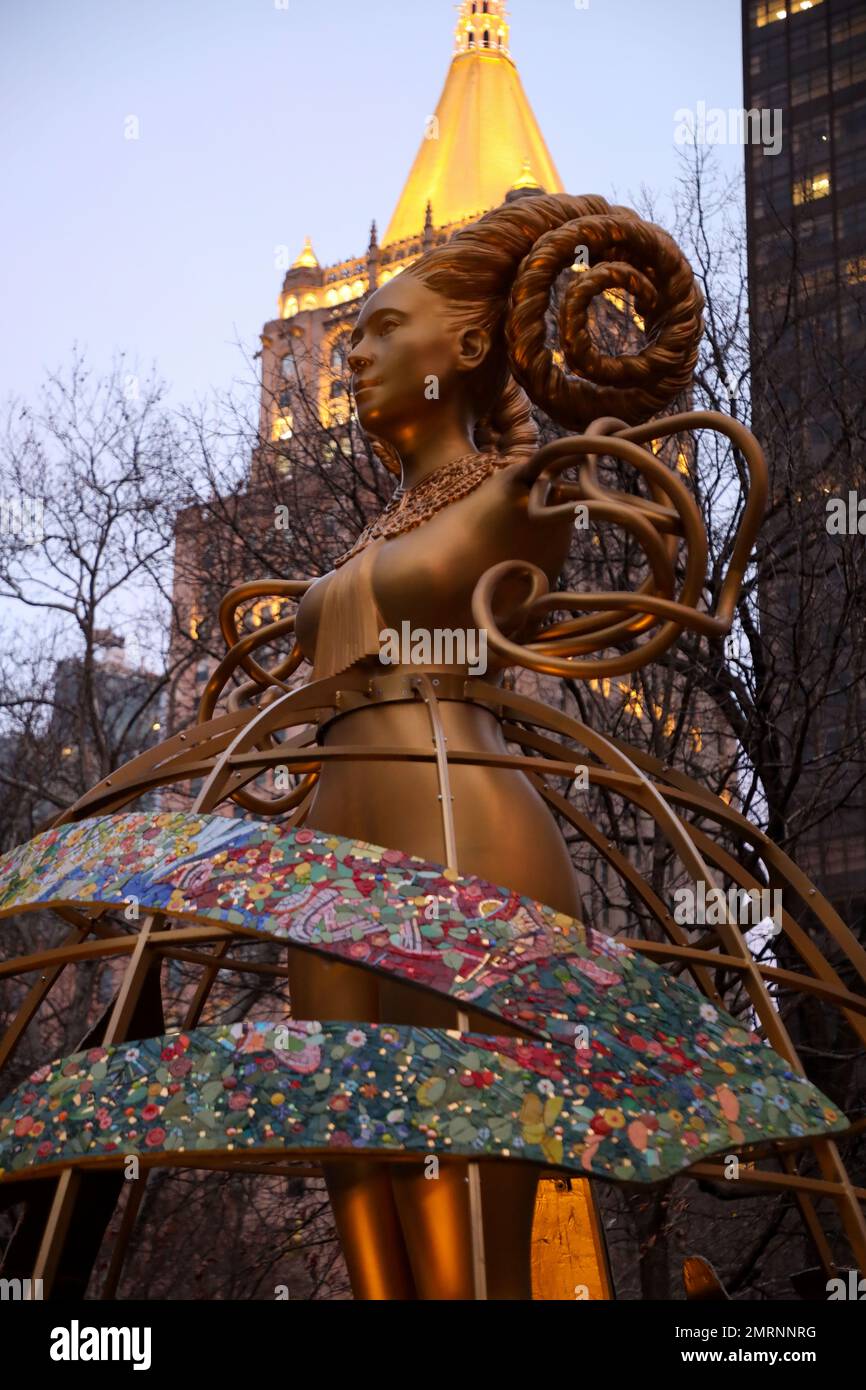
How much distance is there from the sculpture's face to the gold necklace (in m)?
0.25

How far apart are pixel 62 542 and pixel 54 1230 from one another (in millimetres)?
12528

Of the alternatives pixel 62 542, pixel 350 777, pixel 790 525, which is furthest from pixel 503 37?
pixel 350 777

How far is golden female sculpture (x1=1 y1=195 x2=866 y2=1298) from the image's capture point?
484cm

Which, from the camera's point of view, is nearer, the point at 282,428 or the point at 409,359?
the point at 409,359

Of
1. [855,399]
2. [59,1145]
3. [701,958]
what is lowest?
[59,1145]

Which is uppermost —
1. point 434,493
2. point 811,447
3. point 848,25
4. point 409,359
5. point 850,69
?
point 848,25

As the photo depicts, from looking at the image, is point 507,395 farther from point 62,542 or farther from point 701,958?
point 62,542

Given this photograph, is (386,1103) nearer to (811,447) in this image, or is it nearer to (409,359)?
(409,359)

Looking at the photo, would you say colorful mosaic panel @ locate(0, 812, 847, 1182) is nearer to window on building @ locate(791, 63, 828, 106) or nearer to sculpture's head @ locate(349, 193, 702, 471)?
sculpture's head @ locate(349, 193, 702, 471)

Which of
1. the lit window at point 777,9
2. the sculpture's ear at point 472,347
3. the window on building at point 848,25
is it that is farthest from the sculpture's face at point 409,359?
the lit window at point 777,9

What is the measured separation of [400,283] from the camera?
240 inches

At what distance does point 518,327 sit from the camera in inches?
232

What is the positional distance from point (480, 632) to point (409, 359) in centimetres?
122

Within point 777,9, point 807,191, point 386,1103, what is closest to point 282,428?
point 807,191
